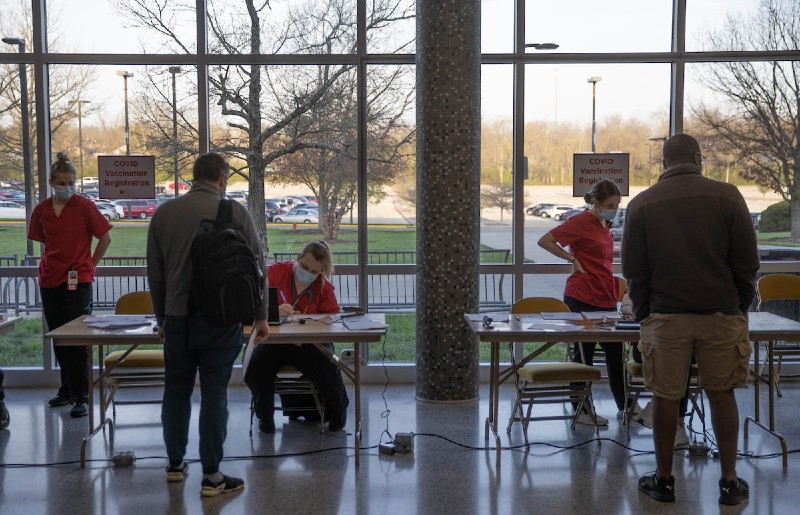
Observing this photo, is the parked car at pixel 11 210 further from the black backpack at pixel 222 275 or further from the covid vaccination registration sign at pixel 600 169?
the covid vaccination registration sign at pixel 600 169

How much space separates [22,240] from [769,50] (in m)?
6.19

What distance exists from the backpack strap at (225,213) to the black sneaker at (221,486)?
4.29ft

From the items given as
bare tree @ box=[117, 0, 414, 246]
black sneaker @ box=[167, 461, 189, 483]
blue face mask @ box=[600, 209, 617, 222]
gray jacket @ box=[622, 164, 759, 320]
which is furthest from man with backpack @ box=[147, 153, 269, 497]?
bare tree @ box=[117, 0, 414, 246]

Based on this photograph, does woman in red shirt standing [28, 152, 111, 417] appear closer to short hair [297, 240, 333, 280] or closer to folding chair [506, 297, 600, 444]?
short hair [297, 240, 333, 280]

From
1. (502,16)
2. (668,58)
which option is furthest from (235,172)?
(668,58)

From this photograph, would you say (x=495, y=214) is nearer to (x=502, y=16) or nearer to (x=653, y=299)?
(x=502, y=16)

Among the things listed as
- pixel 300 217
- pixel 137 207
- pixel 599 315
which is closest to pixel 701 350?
pixel 599 315

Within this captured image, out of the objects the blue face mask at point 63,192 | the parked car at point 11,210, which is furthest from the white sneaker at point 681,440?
the parked car at point 11,210

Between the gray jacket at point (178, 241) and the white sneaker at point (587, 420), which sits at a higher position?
the gray jacket at point (178, 241)

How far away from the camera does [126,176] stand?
6785 millimetres

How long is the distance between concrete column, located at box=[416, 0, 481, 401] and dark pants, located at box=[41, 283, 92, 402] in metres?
2.38

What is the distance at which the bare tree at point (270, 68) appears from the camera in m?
6.71

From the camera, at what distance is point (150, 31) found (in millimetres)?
6719

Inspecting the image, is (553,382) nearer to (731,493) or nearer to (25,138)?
(731,493)
